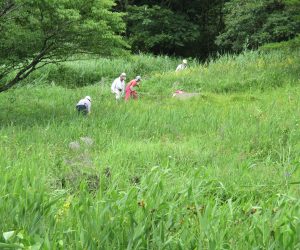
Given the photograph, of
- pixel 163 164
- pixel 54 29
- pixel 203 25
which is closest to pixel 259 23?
Result: pixel 203 25

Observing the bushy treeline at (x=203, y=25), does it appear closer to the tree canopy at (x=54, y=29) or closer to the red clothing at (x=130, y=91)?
the red clothing at (x=130, y=91)

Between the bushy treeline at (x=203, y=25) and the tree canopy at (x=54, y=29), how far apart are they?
41.3ft

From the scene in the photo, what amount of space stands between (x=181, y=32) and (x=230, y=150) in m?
22.2

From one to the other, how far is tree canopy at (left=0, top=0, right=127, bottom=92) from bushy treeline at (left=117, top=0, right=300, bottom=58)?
12.6 metres

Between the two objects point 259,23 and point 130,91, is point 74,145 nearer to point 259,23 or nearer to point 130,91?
point 130,91

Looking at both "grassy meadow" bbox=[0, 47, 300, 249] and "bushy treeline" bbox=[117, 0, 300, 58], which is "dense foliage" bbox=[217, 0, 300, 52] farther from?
"grassy meadow" bbox=[0, 47, 300, 249]

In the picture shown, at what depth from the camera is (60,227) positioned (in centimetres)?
268

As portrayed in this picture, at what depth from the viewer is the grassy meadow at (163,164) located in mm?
2613

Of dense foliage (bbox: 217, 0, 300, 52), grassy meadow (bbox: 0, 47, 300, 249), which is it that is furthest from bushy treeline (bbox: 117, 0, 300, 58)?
grassy meadow (bbox: 0, 47, 300, 249)

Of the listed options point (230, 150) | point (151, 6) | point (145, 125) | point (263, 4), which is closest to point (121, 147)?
point (230, 150)

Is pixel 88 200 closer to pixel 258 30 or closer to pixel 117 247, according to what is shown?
pixel 117 247

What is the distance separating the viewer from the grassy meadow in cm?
261

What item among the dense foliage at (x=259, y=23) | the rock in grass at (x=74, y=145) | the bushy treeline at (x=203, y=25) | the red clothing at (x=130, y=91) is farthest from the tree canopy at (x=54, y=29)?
the dense foliage at (x=259, y=23)

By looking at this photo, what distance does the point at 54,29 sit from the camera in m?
8.62
